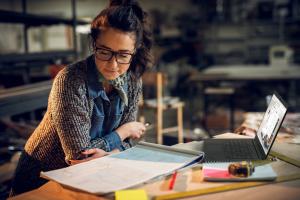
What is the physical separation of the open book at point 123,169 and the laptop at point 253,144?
0.14 meters

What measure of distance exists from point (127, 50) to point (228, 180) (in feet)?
1.98

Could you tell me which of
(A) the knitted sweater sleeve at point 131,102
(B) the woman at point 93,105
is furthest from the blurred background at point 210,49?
(B) the woman at point 93,105

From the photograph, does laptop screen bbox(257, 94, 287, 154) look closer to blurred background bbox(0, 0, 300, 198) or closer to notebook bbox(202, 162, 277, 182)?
notebook bbox(202, 162, 277, 182)

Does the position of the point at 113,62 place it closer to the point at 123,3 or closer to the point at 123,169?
the point at 123,3

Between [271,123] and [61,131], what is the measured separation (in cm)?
77

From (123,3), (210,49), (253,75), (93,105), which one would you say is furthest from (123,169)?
(210,49)

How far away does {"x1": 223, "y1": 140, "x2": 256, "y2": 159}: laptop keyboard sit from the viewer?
1.38 meters

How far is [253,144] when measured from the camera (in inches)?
60.8

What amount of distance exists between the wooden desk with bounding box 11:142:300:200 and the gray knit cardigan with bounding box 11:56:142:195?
23 centimetres

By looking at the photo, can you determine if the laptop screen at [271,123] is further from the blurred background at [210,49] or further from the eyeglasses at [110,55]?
the blurred background at [210,49]

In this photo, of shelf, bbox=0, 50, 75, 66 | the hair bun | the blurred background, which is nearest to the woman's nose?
the hair bun

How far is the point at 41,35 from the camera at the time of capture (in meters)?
10.4

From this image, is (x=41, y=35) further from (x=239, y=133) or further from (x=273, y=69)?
(x=239, y=133)

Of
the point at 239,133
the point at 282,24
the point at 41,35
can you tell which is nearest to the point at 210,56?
the point at 282,24
